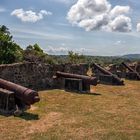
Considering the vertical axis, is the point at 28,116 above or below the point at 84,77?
below

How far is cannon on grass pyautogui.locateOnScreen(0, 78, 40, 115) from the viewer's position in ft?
43.8

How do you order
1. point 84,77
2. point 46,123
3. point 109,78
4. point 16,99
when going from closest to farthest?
point 46,123, point 16,99, point 84,77, point 109,78

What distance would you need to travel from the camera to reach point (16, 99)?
13930 millimetres

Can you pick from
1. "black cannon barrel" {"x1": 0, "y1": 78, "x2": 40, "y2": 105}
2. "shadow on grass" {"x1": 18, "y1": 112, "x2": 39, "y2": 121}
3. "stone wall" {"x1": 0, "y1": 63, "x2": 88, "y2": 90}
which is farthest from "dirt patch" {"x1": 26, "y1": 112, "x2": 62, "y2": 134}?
"stone wall" {"x1": 0, "y1": 63, "x2": 88, "y2": 90}

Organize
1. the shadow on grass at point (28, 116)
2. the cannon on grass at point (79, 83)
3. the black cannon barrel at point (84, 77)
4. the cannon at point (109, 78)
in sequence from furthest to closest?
the cannon at point (109, 78) → the black cannon barrel at point (84, 77) → the cannon on grass at point (79, 83) → the shadow on grass at point (28, 116)

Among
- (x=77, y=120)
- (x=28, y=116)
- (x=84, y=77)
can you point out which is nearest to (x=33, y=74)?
(x=84, y=77)

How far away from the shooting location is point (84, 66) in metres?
25.8

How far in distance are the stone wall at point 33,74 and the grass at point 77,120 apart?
84.5 inches

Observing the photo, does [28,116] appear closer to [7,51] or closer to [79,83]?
[79,83]

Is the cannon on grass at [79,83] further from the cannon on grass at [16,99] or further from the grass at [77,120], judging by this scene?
the cannon on grass at [16,99]

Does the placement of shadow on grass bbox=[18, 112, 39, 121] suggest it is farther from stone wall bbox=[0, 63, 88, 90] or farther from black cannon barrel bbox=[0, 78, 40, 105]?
stone wall bbox=[0, 63, 88, 90]

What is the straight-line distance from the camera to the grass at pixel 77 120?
10719mm

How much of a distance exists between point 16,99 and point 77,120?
9.52ft

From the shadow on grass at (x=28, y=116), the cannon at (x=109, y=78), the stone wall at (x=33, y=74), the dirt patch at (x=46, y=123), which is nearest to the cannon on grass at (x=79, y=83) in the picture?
the stone wall at (x=33, y=74)
